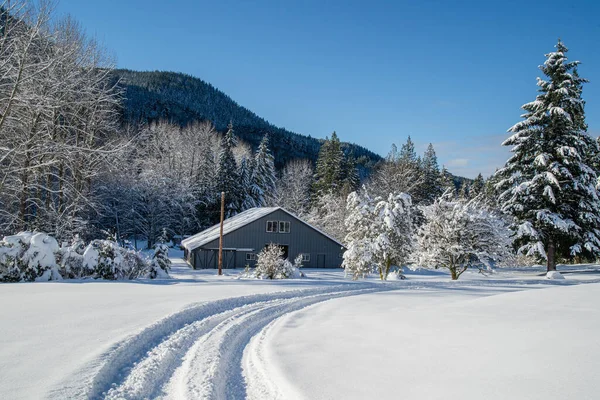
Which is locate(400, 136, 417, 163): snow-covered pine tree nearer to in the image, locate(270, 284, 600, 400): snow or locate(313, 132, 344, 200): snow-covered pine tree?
locate(313, 132, 344, 200): snow-covered pine tree

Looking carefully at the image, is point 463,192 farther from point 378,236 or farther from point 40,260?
point 40,260

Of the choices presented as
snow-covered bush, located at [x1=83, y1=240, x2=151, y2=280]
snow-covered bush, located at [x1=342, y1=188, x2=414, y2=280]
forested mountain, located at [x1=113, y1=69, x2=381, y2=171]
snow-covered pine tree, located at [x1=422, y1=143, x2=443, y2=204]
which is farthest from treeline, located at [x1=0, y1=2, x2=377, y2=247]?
forested mountain, located at [x1=113, y1=69, x2=381, y2=171]

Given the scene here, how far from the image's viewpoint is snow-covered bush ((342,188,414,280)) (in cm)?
2675

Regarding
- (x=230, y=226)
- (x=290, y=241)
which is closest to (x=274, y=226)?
(x=290, y=241)

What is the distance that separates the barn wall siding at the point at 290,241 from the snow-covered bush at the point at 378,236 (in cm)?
1161

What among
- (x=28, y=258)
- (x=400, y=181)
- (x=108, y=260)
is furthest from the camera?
(x=400, y=181)

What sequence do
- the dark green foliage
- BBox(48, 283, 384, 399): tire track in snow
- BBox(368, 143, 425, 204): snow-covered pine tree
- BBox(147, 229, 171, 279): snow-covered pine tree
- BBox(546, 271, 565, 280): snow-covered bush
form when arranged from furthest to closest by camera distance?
the dark green foliage
BBox(368, 143, 425, 204): snow-covered pine tree
BBox(546, 271, 565, 280): snow-covered bush
BBox(147, 229, 171, 279): snow-covered pine tree
BBox(48, 283, 384, 399): tire track in snow

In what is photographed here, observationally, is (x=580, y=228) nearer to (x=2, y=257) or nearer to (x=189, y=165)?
(x=2, y=257)

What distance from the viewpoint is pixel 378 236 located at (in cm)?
2703

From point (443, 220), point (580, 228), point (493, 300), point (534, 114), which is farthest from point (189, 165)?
point (493, 300)

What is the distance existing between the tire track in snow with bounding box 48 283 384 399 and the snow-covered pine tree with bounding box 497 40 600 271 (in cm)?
2373

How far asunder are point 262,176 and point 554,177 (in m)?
37.8

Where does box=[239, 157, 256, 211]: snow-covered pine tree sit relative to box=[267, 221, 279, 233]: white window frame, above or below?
above

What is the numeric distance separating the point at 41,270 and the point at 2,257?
1.39 metres
